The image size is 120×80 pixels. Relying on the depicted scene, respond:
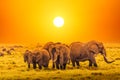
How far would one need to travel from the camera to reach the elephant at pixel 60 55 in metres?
33.3

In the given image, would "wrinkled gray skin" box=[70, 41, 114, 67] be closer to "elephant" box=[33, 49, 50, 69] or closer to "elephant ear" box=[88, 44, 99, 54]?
"elephant ear" box=[88, 44, 99, 54]

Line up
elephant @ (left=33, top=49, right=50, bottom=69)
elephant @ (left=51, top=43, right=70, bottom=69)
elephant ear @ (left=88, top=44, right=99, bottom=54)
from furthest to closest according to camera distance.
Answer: elephant ear @ (left=88, top=44, right=99, bottom=54) < elephant @ (left=33, top=49, right=50, bottom=69) < elephant @ (left=51, top=43, right=70, bottom=69)

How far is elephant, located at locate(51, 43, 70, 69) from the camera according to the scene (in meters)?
33.3

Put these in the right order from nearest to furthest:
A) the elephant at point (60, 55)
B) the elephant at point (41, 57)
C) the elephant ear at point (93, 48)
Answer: the elephant at point (60, 55) < the elephant at point (41, 57) < the elephant ear at point (93, 48)

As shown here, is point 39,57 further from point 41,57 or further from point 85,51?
Answer: point 85,51

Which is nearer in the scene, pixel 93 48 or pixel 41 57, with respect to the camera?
pixel 41 57

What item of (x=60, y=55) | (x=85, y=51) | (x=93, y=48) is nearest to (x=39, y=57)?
(x=60, y=55)

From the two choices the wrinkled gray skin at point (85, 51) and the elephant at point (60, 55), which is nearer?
the elephant at point (60, 55)

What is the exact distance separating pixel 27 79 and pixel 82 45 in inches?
387

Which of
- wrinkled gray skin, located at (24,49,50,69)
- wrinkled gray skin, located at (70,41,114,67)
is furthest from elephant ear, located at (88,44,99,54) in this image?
wrinkled gray skin, located at (24,49,50,69)

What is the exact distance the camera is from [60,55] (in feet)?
109

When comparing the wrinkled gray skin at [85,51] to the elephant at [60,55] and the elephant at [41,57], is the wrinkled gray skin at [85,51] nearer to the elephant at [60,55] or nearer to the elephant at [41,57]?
the elephant at [60,55]

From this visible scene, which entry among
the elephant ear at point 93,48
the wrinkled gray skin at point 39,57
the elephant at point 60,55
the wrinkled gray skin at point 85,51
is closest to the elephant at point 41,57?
the wrinkled gray skin at point 39,57

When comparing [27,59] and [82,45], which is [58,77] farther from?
[82,45]
